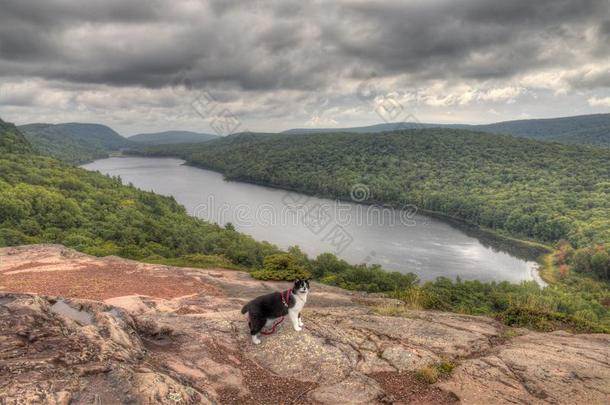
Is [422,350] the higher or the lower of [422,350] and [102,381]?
the lower

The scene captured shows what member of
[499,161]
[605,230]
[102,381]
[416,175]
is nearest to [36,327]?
[102,381]

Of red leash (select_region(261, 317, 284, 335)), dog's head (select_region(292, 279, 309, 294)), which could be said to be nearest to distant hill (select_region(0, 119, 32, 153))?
red leash (select_region(261, 317, 284, 335))

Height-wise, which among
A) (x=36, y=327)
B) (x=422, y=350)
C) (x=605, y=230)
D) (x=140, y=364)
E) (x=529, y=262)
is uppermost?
(x=36, y=327)

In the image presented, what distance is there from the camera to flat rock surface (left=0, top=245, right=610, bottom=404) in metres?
6.02

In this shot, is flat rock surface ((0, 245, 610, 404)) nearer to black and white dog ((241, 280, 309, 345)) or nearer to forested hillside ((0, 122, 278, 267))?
black and white dog ((241, 280, 309, 345))

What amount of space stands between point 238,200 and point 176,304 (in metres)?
118

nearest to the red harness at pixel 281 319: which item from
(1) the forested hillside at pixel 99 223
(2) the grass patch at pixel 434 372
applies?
(2) the grass patch at pixel 434 372

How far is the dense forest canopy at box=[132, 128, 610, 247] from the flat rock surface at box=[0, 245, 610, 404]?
9138 centimetres

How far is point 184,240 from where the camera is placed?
5841 cm

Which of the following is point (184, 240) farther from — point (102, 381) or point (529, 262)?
point (529, 262)

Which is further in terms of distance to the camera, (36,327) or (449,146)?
(449,146)

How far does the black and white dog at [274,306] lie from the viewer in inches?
372

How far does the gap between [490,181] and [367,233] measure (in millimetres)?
75228

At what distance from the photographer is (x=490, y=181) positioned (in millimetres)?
146000
